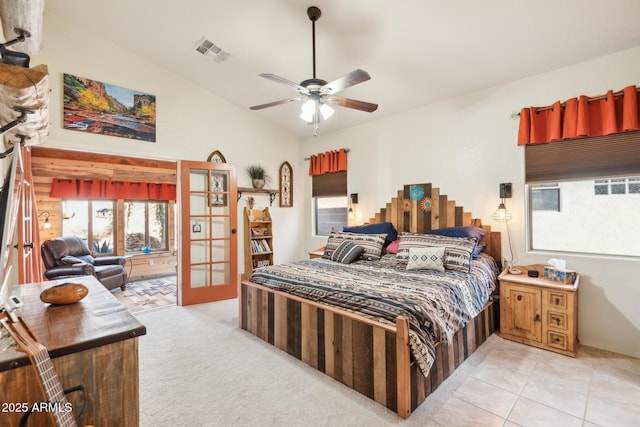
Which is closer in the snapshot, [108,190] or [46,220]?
[46,220]

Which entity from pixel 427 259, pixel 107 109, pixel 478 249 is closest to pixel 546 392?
pixel 427 259

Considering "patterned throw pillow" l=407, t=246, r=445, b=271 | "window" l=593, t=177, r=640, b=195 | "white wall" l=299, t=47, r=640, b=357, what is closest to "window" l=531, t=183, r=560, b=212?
"white wall" l=299, t=47, r=640, b=357

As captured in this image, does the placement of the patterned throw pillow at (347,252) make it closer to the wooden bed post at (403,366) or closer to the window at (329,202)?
the window at (329,202)

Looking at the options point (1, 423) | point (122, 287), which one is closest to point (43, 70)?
point (1, 423)

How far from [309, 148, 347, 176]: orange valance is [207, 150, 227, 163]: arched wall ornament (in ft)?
5.08

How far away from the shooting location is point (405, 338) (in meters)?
1.82

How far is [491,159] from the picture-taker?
136 inches

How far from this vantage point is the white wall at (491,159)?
2.71 metres

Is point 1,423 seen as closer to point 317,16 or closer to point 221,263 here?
point 317,16

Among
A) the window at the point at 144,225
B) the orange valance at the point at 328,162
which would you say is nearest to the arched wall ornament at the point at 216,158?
the orange valance at the point at 328,162

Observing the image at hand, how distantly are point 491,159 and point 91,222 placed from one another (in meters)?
7.00

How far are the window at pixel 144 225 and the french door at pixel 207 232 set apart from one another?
2868 millimetres

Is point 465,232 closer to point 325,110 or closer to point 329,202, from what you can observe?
point 325,110

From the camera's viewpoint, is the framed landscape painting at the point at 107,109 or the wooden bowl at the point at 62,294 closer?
the wooden bowl at the point at 62,294
